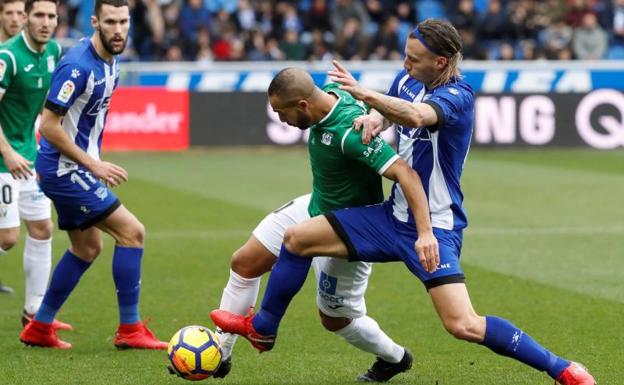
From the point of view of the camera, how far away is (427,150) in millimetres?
6469

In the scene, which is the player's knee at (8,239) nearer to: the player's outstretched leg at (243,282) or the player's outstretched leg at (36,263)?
the player's outstretched leg at (36,263)

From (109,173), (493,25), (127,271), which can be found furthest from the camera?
(493,25)

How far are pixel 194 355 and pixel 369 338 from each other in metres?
1.04

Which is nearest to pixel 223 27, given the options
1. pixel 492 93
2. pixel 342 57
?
pixel 342 57

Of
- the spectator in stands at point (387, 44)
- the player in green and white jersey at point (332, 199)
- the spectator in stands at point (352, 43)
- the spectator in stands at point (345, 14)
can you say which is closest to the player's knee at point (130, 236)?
the player in green and white jersey at point (332, 199)

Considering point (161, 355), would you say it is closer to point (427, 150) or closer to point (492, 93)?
point (427, 150)

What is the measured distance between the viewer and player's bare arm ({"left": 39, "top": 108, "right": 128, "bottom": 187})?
7.55 m

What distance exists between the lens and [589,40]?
26031mm

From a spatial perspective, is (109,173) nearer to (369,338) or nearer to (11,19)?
(369,338)

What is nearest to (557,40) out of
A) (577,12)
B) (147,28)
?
(577,12)

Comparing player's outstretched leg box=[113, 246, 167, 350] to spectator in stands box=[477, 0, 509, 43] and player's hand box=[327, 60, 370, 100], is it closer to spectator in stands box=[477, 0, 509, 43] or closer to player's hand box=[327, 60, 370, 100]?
player's hand box=[327, 60, 370, 100]

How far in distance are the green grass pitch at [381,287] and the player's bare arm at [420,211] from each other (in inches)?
41.1

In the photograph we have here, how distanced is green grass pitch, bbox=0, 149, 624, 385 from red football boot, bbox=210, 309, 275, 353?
456 millimetres

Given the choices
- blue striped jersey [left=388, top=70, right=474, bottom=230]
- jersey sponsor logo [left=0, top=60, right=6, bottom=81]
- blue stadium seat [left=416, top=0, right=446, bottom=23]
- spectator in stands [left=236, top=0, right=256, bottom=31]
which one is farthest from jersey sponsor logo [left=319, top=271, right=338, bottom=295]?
blue stadium seat [left=416, top=0, right=446, bottom=23]
